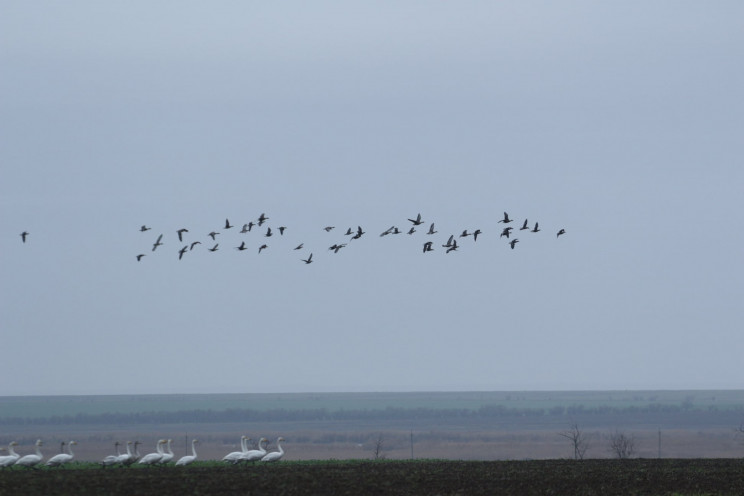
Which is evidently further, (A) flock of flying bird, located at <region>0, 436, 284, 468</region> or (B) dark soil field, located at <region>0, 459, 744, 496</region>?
(A) flock of flying bird, located at <region>0, 436, 284, 468</region>

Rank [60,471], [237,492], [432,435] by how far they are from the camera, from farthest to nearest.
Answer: [432,435], [60,471], [237,492]

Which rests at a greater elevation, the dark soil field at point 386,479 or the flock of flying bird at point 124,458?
the flock of flying bird at point 124,458

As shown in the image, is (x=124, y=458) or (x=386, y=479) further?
(x=124, y=458)

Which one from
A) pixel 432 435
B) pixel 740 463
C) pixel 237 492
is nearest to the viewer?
pixel 237 492

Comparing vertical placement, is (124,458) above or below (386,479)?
above

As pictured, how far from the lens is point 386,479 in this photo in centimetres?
5659

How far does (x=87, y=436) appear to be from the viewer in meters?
172

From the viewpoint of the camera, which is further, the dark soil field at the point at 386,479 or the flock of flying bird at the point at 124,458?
the flock of flying bird at the point at 124,458

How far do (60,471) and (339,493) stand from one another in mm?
16055

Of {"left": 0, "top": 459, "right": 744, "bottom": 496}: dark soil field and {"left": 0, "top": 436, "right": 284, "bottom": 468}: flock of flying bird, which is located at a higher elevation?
{"left": 0, "top": 436, "right": 284, "bottom": 468}: flock of flying bird

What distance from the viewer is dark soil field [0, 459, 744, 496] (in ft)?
163

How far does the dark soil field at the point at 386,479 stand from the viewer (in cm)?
4981

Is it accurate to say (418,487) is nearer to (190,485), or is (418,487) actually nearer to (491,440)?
(190,485)

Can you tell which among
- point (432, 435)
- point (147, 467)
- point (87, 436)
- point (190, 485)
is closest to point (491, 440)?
point (432, 435)
